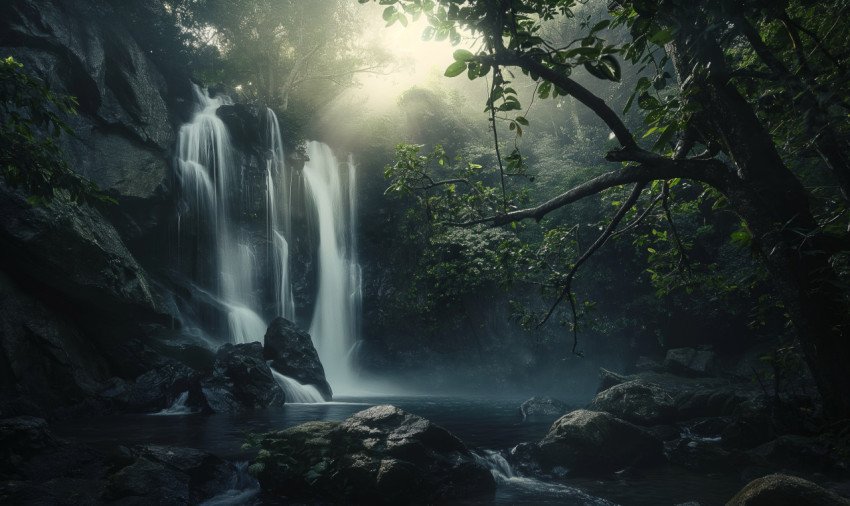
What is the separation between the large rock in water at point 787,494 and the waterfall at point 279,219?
21.6 meters

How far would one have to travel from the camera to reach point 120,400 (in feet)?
42.2

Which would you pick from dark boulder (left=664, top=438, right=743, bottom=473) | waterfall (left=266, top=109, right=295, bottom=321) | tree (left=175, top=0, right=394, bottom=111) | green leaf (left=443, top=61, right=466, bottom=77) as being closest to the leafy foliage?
green leaf (left=443, top=61, right=466, bottom=77)

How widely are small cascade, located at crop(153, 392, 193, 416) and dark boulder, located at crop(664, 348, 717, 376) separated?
53.5 feet

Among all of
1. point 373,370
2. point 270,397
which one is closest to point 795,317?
point 270,397

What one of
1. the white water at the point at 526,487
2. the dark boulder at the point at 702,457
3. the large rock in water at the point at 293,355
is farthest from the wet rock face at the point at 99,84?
the dark boulder at the point at 702,457

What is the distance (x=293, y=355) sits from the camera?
57.1 feet

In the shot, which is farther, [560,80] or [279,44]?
[279,44]

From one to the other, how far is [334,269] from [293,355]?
9224 mm

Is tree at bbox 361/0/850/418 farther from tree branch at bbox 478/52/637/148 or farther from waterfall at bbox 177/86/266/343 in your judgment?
waterfall at bbox 177/86/266/343

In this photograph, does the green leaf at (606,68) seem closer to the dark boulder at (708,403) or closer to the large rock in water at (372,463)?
the large rock in water at (372,463)

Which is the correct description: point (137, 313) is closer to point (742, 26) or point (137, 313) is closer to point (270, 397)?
point (270, 397)

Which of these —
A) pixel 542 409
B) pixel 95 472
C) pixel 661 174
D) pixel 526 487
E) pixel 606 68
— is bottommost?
pixel 526 487

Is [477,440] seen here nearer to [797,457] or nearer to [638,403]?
[638,403]

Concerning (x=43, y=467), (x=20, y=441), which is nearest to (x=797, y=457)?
(x=43, y=467)
